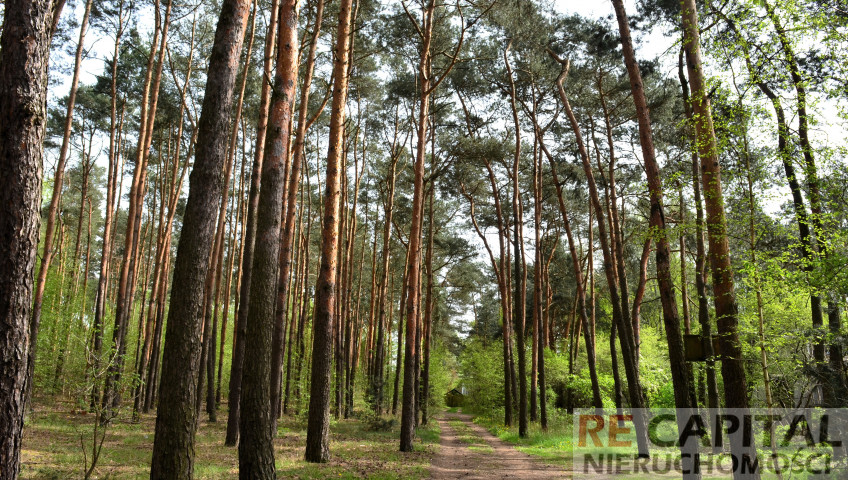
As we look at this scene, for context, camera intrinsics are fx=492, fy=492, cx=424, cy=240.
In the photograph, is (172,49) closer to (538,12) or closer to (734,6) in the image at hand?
(538,12)

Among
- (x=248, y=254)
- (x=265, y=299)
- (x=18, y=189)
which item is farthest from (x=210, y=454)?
(x=18, y=189)

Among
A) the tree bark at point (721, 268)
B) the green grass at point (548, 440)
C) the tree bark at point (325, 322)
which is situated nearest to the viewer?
the tree bark at point (721, 268)

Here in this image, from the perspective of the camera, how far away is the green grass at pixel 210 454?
738cm

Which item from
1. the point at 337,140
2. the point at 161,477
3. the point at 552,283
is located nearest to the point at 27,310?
the point at 161,477

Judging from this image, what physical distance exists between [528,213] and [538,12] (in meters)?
10.3

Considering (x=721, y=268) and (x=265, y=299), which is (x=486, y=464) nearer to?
(x=721, y=268)

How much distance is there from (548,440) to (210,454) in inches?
374

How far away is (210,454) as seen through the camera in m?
9.38

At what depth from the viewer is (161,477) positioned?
4.72m

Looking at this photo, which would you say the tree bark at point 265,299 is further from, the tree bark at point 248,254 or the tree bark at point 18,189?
the tree bark at point 248,254

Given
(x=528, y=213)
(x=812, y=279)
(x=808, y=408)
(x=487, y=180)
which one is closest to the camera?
(x=812, y=279)

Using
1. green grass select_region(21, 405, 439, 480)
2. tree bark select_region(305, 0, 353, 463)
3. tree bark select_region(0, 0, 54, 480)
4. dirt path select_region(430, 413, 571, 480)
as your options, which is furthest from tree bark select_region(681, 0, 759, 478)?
tree bark select_region(0, 0, 54, 480)

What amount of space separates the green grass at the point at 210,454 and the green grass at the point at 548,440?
8.54 ft

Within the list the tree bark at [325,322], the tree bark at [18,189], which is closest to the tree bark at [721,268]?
the tree bark at [325,322]
